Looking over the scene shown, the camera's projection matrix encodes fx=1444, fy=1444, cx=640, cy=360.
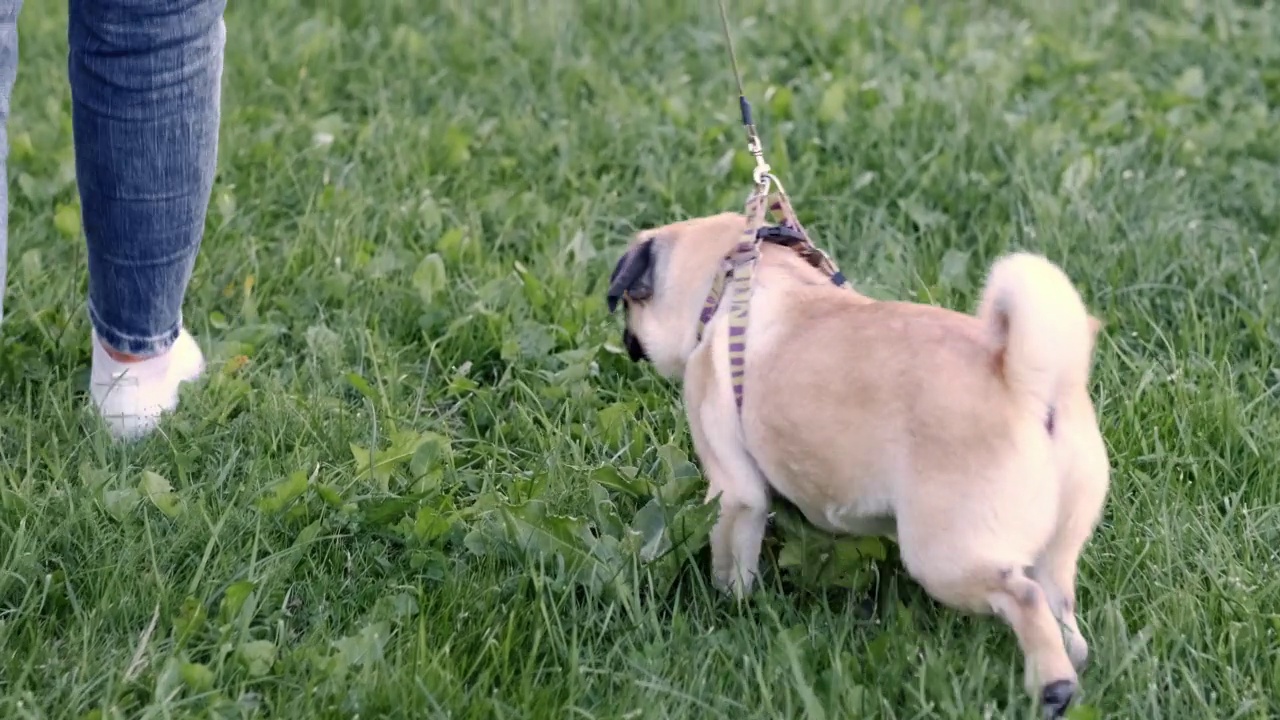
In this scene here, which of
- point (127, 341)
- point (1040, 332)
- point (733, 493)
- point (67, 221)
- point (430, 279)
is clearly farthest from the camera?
point (67, 221)

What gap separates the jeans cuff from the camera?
2.97 meters

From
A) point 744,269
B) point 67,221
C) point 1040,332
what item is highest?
point 1040,332

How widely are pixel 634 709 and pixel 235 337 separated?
1.56 meters

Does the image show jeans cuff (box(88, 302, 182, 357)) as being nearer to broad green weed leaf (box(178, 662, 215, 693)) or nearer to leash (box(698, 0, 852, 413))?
broad green weed leaf (box(178, 662, 215, 693))

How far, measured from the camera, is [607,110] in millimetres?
4473

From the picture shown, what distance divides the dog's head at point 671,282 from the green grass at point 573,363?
0.25m

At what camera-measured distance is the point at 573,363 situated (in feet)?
10.7

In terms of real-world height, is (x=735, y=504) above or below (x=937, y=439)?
below

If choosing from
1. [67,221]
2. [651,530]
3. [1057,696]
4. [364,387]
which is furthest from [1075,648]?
[67,221]

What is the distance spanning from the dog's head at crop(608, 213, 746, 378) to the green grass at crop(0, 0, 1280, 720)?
25 centimetres

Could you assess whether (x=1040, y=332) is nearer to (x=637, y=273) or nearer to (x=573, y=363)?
(x=637, y=273)

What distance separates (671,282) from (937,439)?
738 mm

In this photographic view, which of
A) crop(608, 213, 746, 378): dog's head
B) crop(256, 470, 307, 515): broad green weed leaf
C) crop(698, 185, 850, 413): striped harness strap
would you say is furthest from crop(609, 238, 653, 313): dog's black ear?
crop(256, 470, 307, 515): broad green weed leaf

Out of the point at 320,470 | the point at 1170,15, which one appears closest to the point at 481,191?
the point at 320,470
